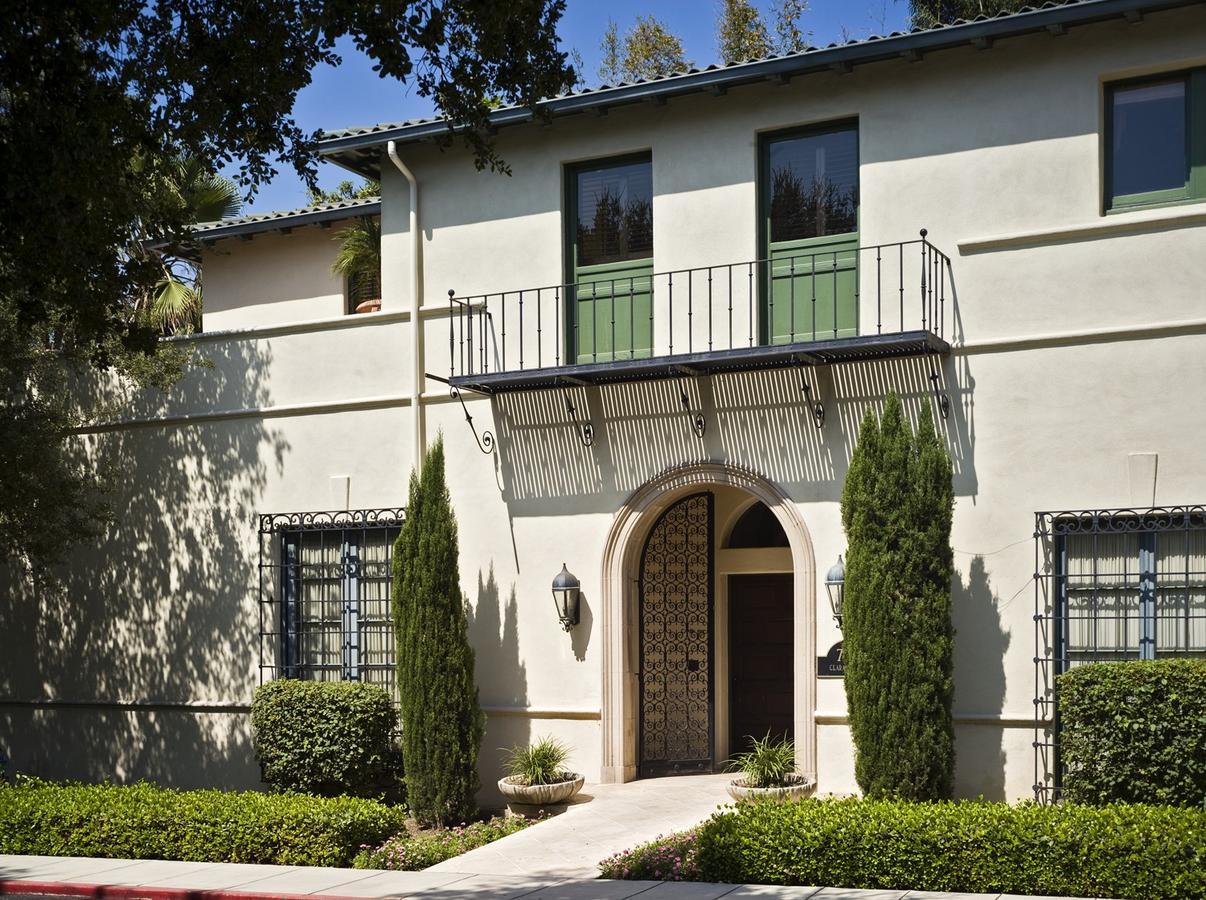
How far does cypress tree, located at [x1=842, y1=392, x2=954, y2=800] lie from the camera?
A: 12.1m

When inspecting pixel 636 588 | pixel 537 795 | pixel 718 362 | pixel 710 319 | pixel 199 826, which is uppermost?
pixel 710 319

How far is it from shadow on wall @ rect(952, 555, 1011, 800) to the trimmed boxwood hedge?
120cm

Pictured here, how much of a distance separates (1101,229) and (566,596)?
6.19 meters

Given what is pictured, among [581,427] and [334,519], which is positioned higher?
[581,427]

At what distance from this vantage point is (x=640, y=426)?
572 inches

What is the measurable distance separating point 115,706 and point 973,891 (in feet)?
35.9

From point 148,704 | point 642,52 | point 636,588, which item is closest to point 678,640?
point 636,588

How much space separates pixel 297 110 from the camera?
10078 mm

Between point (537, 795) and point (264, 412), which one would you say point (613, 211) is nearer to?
point (264, 412)

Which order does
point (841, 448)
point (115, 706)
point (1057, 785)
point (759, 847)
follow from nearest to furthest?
point (759, 847), point (1057, 785), point (841, 448), point (115, 706)

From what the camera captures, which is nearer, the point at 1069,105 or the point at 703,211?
the point at 1069,105

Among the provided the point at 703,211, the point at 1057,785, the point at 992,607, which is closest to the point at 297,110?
the point at 703,211

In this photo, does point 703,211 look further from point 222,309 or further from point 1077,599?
point 222,309

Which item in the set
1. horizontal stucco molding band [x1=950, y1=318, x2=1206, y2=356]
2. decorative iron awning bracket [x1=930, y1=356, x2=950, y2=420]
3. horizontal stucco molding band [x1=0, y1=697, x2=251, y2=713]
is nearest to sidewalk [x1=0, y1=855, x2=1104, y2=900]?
horizontal stucco molding band [x1=0, y1=697, x2=251, y2=713]
